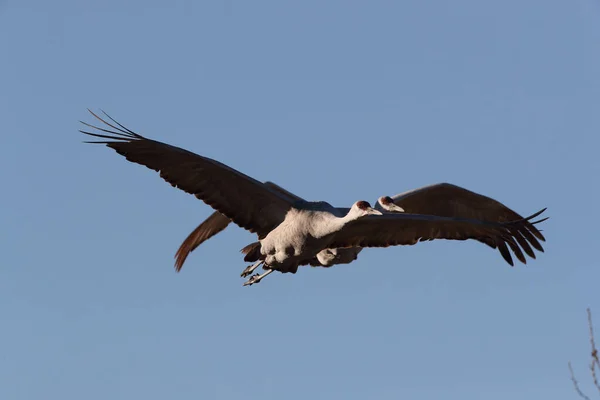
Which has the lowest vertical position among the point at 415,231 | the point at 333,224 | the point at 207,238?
the point at 333,224

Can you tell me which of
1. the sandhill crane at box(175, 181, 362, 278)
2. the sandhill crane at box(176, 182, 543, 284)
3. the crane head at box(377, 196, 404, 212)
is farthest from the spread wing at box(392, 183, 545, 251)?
the crane head at box(377, 196, 404, 212)

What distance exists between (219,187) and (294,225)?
113 cm

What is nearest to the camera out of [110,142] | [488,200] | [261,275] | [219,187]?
[110,142]

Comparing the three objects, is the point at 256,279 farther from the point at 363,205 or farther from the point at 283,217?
the point at 363,205

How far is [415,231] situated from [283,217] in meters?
1.89

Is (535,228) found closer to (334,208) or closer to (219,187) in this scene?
Result: (334,208)

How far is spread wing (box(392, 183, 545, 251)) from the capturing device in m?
16.2

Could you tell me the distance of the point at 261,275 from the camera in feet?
46.9

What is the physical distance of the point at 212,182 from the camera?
1334 cm

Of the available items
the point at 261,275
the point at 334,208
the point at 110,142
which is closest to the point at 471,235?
the point at 334,208

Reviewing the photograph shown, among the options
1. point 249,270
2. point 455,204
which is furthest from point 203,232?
point 455,204

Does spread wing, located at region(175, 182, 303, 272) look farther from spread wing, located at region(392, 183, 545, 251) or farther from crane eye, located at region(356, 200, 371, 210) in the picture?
crane eye, located at region(356, 200, 371, 210)

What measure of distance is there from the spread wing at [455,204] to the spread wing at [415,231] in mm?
1717

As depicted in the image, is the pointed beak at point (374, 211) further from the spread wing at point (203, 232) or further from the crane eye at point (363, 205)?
the spread wing at point (203, 232)
